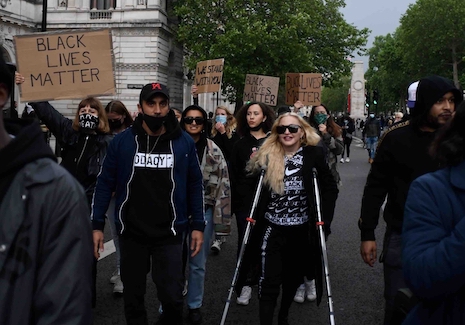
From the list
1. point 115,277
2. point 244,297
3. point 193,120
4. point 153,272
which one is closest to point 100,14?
point 115,277

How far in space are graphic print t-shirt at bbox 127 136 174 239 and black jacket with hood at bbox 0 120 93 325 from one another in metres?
2.24

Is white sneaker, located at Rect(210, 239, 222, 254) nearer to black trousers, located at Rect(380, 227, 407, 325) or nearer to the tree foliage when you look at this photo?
black trousers, located at Rect(380, 227, 407, 325)

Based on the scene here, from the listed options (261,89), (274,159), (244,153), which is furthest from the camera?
(261,89)

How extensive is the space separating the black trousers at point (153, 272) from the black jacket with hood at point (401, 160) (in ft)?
4.06

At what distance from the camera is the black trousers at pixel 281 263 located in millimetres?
4301

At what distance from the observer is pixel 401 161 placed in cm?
358

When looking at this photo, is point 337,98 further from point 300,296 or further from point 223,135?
point 300,296

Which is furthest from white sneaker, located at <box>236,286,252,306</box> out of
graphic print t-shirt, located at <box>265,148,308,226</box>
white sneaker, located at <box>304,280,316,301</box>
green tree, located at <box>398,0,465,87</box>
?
green tree, located at <box>398,0,465,87</box>

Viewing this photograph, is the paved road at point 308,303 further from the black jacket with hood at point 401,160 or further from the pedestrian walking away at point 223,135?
the black jacket with hood at point 401,160

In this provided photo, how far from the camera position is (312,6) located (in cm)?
3500

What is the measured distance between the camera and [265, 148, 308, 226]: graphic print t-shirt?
443cm

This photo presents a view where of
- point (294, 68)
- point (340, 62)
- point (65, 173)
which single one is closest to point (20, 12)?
point (294, 68)

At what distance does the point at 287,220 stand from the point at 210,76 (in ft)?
30.7

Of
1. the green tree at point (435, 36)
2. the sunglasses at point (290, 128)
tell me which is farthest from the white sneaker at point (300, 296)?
the green tree at point (435, 36)
